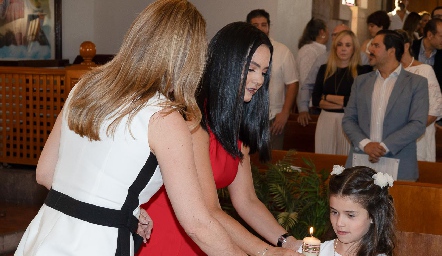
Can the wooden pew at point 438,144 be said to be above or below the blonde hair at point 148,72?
below

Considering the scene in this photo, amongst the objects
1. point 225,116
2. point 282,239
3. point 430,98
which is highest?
point 225,116

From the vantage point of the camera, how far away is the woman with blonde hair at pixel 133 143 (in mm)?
2422

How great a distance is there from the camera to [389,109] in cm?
613

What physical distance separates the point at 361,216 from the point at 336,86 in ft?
14.4

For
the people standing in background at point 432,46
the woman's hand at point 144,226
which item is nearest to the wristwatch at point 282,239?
the woman's hand at point 144,226

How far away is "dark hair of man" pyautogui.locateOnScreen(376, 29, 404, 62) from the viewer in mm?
6180

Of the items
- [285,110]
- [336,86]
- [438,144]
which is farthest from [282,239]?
[438,144]

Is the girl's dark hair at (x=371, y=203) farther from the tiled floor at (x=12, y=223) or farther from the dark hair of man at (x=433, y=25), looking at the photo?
the dark hair of man at (x=433, y=25)

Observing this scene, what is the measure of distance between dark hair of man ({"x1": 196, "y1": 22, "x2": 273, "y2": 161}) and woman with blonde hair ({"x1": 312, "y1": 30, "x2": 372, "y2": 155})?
4.79 m

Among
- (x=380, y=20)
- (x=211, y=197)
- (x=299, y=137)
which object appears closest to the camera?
(x=211, y=197)

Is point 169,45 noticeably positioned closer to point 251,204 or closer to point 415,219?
point 251,204

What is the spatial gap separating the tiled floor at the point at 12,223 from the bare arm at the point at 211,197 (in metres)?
4.18

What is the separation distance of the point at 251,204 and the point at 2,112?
5.52 meters

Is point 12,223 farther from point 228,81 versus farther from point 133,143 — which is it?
point 133,143
